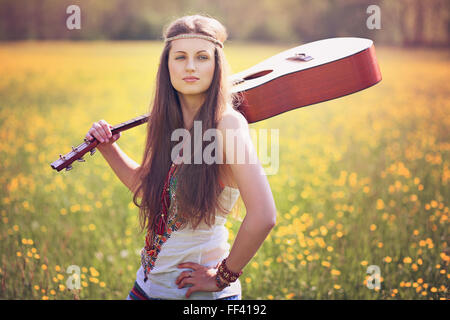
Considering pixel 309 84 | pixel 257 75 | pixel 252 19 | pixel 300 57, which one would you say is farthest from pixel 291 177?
pixel 252 19

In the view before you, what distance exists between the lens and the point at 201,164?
5.08 feet

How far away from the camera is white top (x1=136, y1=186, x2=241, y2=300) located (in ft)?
5.30

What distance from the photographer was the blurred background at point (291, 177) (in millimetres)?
2686

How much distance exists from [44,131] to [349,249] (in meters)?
4.86

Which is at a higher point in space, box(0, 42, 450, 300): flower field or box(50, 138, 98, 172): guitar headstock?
box(50, 138, 98, 172): guitar headstock

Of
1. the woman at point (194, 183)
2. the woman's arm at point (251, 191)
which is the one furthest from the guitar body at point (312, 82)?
the woman's arm at point (251, 191)

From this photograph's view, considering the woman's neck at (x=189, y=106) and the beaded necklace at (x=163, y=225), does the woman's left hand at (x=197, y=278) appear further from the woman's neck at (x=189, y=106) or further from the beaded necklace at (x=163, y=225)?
the woman's neck at (x=189, y=106)

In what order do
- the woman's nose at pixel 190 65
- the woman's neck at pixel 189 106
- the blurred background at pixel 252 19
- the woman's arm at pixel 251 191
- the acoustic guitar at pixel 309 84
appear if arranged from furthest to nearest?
the blurred background at pixel 252 19 < the acoustic guitar at pixel 309 84 < the woman's neck at pixel 189 106 < the woman's nose at pixel 190 65 < the woman's arm at pixel 251 191

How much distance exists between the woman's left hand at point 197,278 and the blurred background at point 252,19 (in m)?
9.81

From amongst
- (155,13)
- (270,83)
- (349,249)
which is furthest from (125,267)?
(155,13)

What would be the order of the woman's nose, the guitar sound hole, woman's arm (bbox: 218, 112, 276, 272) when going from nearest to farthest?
woman's arm (bbox: 218, 112, 276, 272) → the woman's nose → the guitar sound hole

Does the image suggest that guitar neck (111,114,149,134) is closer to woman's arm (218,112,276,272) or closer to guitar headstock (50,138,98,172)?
guitar headstock (50,138,98,172)

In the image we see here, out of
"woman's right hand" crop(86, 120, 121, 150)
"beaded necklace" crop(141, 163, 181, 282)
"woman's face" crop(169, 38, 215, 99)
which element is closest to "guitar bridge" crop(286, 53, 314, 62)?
"woman's face" crop(169, 38, 215, 99)
